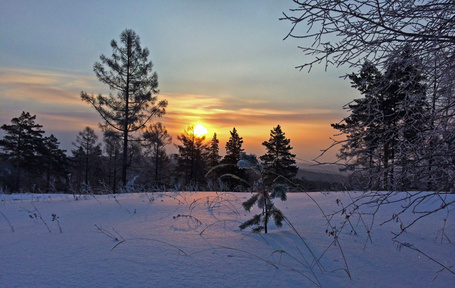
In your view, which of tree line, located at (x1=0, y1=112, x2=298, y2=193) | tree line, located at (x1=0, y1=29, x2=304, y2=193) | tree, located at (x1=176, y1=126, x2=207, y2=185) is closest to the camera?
tree line, located at (x1=0, y1=29, x2=304, y2=193)

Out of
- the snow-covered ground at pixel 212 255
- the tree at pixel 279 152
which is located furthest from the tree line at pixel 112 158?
the snow-covered ground at pixel 212 255

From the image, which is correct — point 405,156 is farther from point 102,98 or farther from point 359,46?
point 102,98

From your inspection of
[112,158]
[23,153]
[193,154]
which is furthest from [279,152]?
[23,153]

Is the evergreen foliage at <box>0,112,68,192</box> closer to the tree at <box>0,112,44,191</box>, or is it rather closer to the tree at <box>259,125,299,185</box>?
the tree at <box>0,112,44,191</box>

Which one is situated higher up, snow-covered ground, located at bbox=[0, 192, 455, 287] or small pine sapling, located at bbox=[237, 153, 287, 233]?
small pine sapling, located at bbox=[237, 153, 287, 233]

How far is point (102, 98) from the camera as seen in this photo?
18.5 meters

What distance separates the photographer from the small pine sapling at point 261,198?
2520 mm

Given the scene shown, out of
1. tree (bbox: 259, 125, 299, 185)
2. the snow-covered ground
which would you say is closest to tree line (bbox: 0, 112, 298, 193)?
tree (bbox: 259, 125, 299, 185)

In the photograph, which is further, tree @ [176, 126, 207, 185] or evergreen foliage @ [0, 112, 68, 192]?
tree @ [176, 126, 207, 185]

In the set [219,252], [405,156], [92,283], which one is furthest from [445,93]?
[92,283]

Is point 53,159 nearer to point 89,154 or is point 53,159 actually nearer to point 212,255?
point 89,154

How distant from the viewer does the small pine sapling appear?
252cm

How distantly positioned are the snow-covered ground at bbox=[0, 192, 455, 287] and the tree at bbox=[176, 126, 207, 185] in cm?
3748

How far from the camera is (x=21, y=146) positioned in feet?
105
